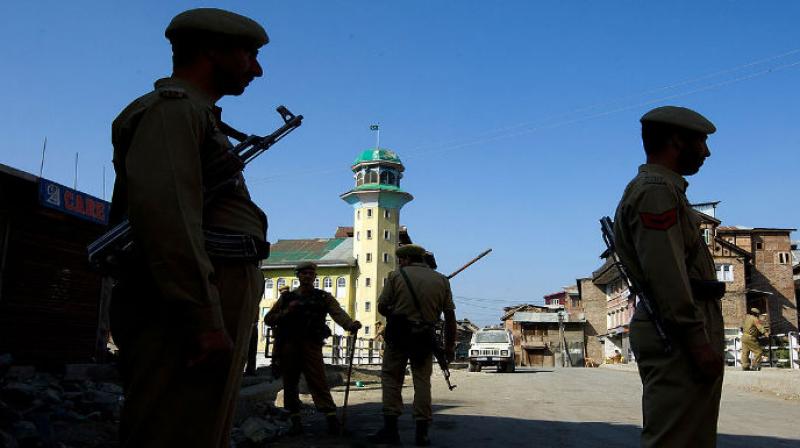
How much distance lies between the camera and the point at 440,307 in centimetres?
751

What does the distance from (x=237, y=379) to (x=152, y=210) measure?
0.66 meters

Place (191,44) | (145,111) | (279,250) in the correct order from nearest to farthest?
1. (145,111)
2. (191,44)
3. (279,250)

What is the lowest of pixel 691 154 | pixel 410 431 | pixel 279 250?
pixel 410 431

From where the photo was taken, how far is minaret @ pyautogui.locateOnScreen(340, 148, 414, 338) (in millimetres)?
74312

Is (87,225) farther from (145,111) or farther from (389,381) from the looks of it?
(145,111)

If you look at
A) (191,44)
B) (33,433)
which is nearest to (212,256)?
(191,44)

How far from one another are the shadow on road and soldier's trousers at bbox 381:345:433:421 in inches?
14.6

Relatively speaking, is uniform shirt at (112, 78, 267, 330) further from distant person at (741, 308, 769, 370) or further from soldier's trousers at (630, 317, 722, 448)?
distant person at (741, 308, 769, 370)

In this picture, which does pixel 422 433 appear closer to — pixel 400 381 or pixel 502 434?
pixel 400 381

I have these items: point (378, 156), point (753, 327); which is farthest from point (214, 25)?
point (378, 156)

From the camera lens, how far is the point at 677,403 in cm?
288

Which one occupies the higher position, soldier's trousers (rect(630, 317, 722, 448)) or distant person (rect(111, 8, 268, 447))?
distant person (rect(111, 8, 268, 447))

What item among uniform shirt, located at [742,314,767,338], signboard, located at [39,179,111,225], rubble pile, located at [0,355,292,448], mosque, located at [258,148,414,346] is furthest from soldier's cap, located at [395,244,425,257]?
mosque, located at [258,148,414,346]

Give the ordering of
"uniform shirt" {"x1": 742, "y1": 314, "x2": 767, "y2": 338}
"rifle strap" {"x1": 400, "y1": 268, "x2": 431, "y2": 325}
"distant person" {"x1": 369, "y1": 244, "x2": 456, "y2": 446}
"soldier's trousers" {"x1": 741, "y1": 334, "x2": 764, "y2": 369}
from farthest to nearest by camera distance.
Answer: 1. "soldier's trousers" {"x1": 741, "y1": 334, "x2": 764, "y2": 369}
2. "uniform shirt" {"x1": 742, "y1": 314, "x2": 767, "y2": 338}
3. "rifle strap" {"x1": 400, "y1": 268, "x2": 431, "y2": 325}
4. "distant person" {"x1": 369, "y1": 244, "x2": 456, "y2": 446}
